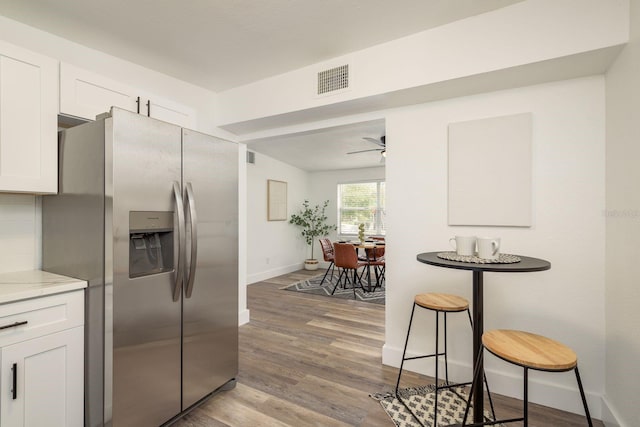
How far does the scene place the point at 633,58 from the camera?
1517 mm

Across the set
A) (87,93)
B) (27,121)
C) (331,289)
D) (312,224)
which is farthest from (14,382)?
(312,224)

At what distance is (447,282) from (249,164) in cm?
443

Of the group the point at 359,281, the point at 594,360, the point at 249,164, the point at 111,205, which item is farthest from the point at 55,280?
the point at 359,281

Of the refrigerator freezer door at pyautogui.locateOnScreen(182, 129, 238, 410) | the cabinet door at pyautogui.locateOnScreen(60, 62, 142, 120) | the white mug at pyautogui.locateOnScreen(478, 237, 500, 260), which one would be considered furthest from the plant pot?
the white mug at pyautogui.locateOnScreen(478, 237, 500, 260)

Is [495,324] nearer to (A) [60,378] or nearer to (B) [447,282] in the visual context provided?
(B) [447,282]

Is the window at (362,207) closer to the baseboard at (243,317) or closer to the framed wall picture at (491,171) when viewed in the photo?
the baseboard at (243,317)

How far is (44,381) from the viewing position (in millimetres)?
1485

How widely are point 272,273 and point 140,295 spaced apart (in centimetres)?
476

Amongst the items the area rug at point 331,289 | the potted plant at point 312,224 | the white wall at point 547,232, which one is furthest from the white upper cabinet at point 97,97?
the potted plant at point 312,224

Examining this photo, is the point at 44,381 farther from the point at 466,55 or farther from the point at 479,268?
the point at 466,55

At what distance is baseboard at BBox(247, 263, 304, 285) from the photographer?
573cm

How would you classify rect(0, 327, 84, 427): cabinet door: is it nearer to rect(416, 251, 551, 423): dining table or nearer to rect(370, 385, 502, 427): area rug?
rect(370, 385, 502, 427): area rug

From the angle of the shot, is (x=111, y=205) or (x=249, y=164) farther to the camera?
(x=249, y=164)

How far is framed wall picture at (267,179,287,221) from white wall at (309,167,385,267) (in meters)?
1.22
